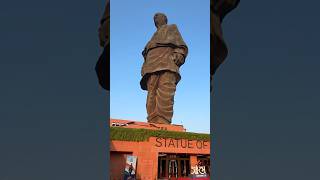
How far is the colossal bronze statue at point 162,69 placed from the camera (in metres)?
10.0

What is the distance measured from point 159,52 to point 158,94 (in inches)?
42.9

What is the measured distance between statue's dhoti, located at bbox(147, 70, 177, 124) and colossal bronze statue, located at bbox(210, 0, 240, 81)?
125 inches

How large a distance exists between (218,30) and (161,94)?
3749mm

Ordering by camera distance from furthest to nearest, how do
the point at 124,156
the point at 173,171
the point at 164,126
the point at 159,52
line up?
the point at 159,52 → the point at 164,126 → the point at 173,171 → the point at 124,156

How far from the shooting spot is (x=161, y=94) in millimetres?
10719

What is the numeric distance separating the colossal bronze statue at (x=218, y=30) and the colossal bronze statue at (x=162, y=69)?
2404 millimetres

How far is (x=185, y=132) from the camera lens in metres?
8.84

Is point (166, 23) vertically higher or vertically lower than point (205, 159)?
higher

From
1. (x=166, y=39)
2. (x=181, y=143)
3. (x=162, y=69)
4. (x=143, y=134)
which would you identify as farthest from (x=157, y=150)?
(x=166, y=39)

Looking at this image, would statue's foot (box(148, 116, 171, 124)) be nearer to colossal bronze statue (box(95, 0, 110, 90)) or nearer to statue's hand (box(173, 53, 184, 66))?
statue's hand (box(173, 53, 184, 66))

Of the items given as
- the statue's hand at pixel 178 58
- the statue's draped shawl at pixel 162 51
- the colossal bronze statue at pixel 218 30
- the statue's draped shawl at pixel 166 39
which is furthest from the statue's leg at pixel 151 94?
the colossal bronze statue at pixel 218 30

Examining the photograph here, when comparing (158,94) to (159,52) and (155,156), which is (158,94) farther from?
(155,156)

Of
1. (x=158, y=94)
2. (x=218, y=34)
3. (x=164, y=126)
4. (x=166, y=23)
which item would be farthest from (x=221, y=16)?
(x=158, y=94)

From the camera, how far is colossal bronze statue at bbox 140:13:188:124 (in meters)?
10.0
